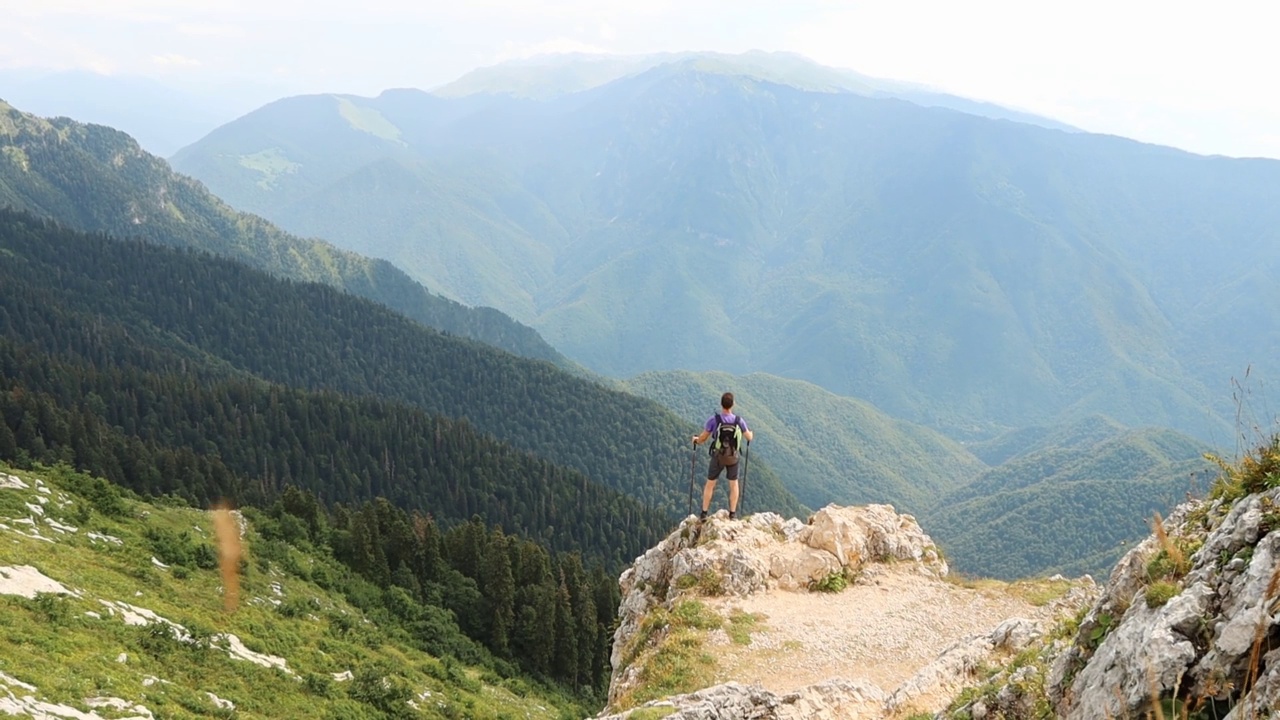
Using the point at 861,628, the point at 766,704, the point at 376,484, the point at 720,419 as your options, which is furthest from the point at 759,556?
the point at 376,484

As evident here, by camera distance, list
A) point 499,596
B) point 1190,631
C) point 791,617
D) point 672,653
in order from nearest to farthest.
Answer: point 1190,631 → point 672,653 → point 791,617 → point 499,596

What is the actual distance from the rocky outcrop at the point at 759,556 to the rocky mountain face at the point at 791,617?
7cm

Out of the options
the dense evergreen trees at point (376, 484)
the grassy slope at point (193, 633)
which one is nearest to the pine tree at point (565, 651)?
the dense evergreen trees at point (376, 484)

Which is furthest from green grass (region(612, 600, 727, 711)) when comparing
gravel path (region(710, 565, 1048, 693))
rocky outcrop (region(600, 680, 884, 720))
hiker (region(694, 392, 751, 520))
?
hiker (region(694, 392, 751, 520))

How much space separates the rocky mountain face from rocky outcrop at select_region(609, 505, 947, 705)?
66 millimetres

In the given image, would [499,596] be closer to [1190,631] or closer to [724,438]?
[724,438]

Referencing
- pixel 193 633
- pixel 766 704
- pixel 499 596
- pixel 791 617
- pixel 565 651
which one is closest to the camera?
pixel 766 704

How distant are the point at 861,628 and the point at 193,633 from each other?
96.2 ft

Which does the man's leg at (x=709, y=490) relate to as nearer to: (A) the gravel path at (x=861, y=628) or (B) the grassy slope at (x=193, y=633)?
(A) the gravel path at (x=861, y=628)

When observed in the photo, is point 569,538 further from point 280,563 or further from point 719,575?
point 719,575

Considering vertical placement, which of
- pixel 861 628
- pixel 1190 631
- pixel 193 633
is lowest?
pixel 193 633

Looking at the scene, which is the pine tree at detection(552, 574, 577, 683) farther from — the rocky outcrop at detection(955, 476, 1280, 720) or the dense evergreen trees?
the rocky outcrop at detection(955, 476, 1280, 720)

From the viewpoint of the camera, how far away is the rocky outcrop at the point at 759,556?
31984 mm

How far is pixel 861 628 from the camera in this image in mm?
29469
